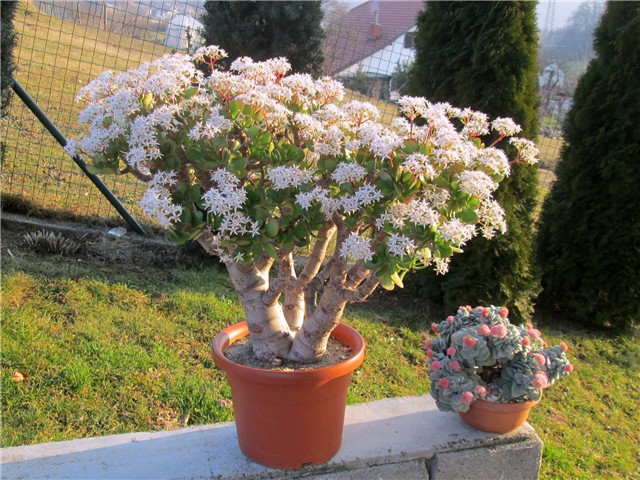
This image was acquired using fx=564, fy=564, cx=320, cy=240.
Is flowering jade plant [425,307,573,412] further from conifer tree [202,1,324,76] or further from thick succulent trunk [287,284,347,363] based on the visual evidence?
conifer tree [202,1,324,76]

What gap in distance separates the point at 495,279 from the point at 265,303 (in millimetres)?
2331

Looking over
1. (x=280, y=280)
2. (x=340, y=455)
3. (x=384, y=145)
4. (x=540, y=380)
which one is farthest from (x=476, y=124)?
(x=340, y=455)

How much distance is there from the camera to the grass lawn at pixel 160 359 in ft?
8.70

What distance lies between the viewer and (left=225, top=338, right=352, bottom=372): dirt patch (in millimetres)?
2094

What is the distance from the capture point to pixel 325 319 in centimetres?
203

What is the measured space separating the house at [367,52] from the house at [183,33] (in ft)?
3.64

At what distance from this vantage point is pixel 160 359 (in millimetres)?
3047

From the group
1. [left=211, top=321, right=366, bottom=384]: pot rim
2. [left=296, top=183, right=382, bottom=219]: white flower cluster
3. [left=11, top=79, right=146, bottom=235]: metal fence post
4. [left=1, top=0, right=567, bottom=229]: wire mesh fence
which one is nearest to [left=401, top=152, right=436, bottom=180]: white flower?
[left=296, top=183, right=382, bottom=219]: white flower cluster

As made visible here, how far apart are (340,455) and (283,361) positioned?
40 cm

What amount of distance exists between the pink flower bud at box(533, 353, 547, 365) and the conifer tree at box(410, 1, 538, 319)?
68.3 inches

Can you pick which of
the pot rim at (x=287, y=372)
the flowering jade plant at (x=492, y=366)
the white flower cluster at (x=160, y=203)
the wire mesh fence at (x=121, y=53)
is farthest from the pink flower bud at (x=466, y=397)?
the wire mesh fence at (x=121, y=53)

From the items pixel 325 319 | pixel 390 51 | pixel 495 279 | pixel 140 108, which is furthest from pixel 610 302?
pixel 140 108

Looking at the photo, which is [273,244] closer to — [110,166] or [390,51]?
[110,166]

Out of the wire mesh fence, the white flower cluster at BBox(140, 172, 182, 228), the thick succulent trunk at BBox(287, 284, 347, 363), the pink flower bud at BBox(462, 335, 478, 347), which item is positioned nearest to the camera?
the white flower cluster at BBox(140, 172, 182, 228)
